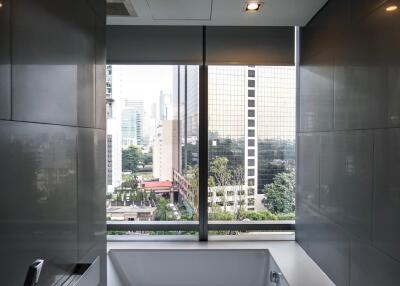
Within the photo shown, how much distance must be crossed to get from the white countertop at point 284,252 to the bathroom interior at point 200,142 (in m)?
0.02

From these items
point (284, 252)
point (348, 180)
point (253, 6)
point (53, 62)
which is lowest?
point (284, 252)

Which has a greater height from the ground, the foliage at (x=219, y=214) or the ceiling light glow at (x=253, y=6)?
the ceiling light glow at (x=253, y=6)

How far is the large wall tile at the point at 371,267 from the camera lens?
1558 millimetres

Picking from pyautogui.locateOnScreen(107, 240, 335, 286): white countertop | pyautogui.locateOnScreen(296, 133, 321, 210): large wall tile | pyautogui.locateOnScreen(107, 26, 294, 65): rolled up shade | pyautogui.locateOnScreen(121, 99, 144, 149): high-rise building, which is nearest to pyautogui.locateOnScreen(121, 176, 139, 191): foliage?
pyautogui.locateOnScreen(121, 99, 144, 149): high-rise building

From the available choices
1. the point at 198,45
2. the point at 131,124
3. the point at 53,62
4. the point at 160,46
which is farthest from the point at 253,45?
the point at 53,62

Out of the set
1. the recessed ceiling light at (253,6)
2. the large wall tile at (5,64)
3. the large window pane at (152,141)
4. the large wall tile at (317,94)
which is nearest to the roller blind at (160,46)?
the large window pane at (152,141)

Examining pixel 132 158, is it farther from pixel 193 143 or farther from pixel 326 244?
pixel 326 244

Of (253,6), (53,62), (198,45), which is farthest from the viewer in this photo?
(198,45)

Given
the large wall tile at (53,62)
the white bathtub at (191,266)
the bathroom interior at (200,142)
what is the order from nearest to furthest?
the large wall tile at (53,62) → the bathroom interior at (200,142) → the white bathtub at (191,266)

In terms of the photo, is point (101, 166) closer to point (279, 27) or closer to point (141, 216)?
point (141, 216)

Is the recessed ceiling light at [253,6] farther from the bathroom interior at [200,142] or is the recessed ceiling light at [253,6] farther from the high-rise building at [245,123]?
the high-rise building at [245,123]

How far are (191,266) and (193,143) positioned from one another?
40.1 inches

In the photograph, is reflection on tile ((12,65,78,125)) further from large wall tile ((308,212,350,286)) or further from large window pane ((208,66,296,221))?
large window pane ((208,66,296,221))

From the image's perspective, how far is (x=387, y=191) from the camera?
1.59 m
